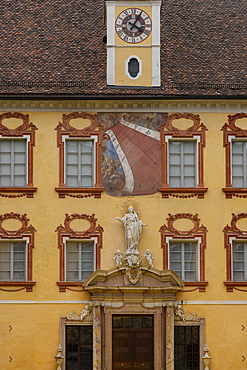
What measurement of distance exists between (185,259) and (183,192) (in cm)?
266

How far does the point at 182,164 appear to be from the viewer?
30.2 meters

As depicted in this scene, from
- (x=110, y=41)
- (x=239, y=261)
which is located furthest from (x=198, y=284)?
(x=110, y=41)

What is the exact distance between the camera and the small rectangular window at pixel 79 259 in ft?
97.4

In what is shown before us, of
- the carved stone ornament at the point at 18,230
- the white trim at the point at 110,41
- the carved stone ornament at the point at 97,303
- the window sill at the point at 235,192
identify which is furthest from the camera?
the white trim at the point at 110,41

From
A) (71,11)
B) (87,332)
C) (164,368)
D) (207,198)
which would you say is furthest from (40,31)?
(164,368)

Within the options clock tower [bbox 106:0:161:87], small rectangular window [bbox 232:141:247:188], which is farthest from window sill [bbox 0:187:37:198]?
small rectangular window [bbox 232:141:247:188]

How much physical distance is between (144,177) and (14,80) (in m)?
6.65

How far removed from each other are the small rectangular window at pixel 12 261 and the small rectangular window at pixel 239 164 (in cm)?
886

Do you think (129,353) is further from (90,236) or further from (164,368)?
(90,236)

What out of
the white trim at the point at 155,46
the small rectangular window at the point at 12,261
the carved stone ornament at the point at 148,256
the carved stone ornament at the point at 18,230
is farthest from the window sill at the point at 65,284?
the white trim at the point at 155,46

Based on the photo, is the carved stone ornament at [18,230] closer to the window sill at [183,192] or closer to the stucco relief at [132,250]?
the stucco relief at [132,250]

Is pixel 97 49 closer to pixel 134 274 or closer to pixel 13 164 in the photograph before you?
pixel 13 164

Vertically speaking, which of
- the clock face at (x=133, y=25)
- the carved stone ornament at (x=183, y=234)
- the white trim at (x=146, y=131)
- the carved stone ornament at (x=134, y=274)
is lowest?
the carved stone ornament at (x=134, y=274)

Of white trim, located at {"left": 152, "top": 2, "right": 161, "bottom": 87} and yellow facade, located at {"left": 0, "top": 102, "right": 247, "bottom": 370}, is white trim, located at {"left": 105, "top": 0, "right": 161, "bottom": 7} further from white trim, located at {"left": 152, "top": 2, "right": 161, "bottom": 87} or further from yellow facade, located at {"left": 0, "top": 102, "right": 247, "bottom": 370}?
yellow facade, located at {"left": 0, "top": 102, "right": 247, "bottom": 370}
